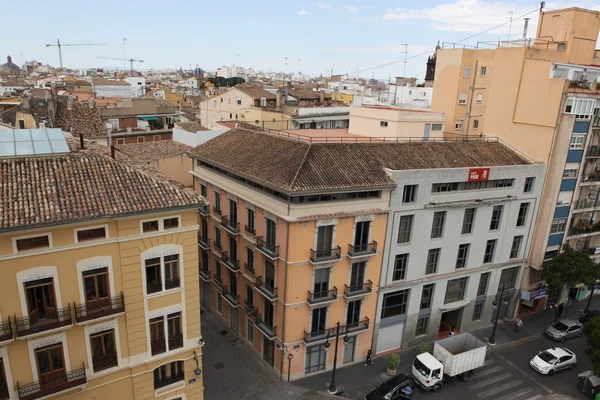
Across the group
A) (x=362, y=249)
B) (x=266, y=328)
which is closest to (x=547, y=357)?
(x=362, y=249)

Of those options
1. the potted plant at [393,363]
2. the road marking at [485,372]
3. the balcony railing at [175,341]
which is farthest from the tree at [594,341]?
the balcony railing at [175,341]

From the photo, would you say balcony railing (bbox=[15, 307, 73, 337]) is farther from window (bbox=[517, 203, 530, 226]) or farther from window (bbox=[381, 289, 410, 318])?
window (bbox=[517, 203, 530, 226])

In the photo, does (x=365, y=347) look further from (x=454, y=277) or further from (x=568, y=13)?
(x=568, y=13)

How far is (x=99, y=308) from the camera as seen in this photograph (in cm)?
A: 1989

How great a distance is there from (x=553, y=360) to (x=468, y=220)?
12.5 meters

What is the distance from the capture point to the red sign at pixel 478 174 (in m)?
33.2

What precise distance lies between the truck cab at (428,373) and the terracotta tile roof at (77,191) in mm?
21092

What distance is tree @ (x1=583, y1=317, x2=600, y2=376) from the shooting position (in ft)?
98.5

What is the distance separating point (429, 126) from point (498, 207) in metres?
9.72

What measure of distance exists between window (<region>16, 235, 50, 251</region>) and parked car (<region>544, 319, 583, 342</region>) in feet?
132

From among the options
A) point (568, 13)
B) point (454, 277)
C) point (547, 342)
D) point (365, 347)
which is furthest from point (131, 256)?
point (568, 13)

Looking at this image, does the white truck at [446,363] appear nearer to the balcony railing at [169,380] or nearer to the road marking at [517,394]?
the road marking at [517,394]

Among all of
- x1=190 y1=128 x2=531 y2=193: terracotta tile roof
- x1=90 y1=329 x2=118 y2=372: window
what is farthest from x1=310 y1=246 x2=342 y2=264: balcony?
x1=90 y1=329 x2=118 y2=372: window

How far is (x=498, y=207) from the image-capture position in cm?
3644
